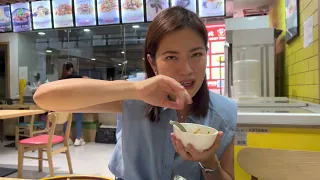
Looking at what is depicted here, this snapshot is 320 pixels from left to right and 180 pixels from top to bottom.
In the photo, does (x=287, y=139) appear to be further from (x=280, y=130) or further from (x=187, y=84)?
(x=187, y=84)

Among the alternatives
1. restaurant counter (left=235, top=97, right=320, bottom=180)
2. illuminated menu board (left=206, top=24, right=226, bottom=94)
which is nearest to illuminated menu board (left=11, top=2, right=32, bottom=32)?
illuminated menu board (left=206, top=24, right=226, bottom=94)

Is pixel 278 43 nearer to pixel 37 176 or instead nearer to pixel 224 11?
pixel 224 11

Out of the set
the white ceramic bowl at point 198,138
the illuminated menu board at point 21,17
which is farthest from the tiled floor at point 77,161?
the white ceramic bowl at point 198,138

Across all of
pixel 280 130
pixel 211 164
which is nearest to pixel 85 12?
pixel 280 130

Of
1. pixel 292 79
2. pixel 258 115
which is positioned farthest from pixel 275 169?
pixel 292 79

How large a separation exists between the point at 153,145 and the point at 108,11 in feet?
16.2

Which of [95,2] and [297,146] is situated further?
[95,2]

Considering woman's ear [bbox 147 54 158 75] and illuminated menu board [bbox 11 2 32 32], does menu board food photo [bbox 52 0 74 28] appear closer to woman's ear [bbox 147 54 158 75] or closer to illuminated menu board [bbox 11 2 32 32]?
illuminated menu board [bbox 11 2 32 32]

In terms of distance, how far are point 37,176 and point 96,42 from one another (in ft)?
11.8

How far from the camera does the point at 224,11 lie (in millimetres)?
5062

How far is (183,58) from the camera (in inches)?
35.5

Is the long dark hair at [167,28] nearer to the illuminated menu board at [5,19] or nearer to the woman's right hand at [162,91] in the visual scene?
the woman's right hand at [162,91]

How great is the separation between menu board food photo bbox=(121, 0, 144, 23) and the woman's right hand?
4.73 metres

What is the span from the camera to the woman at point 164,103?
84 centimetres
